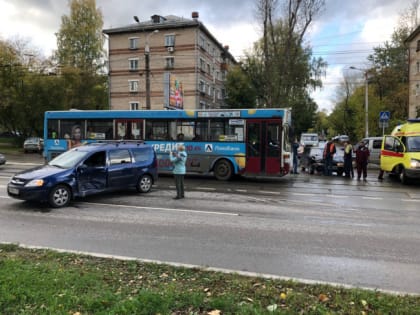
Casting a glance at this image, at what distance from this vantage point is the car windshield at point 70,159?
918 cm

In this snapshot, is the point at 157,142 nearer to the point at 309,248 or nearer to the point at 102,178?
the point at 102,178

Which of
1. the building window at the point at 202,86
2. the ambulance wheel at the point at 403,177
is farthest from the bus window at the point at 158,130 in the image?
the building window at the point at 202,86

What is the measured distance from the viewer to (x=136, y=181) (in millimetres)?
10820

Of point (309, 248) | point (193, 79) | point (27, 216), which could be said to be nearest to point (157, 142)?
point (27, 216)

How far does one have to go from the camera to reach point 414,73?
39.2m

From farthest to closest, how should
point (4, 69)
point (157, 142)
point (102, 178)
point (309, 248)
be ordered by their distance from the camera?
point (4, 69)
point (157, 142)
point (102, 178)
point (309, 248)

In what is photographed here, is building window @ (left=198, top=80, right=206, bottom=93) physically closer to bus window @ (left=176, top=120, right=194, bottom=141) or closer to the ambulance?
bus window @ (left=176, top=120, right=194, bottom=141)

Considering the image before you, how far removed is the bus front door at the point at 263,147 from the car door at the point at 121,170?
5.33 meters

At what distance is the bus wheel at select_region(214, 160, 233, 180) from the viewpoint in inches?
566

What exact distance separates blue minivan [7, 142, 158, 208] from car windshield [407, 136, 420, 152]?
10194mm

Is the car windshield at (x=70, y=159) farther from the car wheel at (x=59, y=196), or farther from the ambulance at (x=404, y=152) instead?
the ambulance at (x=404, y=152)

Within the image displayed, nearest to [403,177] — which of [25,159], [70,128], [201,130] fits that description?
[201,130]

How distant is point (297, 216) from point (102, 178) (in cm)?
549

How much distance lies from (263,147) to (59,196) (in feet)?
26.7
